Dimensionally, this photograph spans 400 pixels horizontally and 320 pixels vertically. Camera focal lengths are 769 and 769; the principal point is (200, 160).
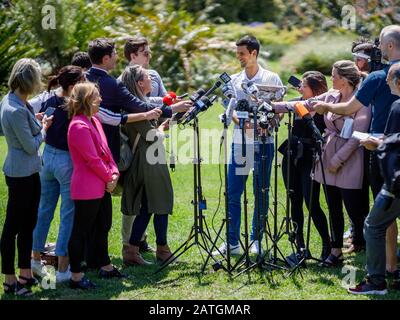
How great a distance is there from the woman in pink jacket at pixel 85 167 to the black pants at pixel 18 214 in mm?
309

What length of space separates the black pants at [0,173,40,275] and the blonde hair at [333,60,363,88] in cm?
263

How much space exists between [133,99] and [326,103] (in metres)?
1.59

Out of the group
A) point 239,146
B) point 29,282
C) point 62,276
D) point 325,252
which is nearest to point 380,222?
point 325,252

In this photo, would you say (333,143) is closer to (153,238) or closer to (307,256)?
(307,256)

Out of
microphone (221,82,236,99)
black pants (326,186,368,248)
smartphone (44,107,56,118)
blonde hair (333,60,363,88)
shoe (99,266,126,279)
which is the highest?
blonde hair (333,60,363,88)

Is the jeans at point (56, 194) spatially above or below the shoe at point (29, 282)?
above

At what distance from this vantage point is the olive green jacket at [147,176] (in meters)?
6.66

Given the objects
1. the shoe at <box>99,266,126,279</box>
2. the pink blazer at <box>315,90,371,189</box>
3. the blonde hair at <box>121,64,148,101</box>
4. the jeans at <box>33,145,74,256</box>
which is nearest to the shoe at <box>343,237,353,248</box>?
the pink blazer at <box>315,90,371,189</box>

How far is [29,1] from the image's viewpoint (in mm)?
14938

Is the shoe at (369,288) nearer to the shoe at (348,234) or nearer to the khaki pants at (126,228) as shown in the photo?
the shoe at (348,234)

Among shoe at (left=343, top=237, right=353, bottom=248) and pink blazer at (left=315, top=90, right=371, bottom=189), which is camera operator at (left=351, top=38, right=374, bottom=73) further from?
shoe at (left=343, top=237, right=353, bottom=248)

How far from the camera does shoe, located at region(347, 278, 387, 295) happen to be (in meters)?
5.74

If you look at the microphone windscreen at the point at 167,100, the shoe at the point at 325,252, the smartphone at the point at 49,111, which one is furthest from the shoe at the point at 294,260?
the smartphone at the point at 49,111

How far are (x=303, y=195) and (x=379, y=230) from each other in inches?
52.5
